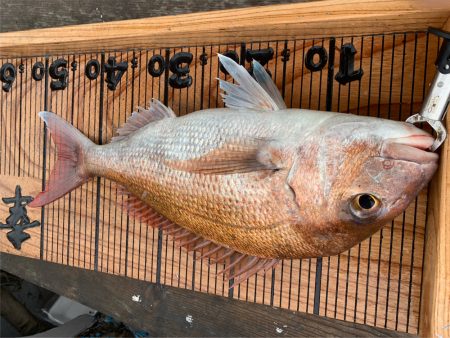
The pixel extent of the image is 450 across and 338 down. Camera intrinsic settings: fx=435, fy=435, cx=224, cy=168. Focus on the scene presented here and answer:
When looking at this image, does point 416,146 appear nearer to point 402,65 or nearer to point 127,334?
point 402,65

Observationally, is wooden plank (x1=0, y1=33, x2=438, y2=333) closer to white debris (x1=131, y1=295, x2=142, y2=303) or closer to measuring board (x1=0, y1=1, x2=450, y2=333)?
measuring board (x1=0, y1=1, x2=450, y2=333)

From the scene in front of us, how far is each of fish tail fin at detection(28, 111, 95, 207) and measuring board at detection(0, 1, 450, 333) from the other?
0.45ft

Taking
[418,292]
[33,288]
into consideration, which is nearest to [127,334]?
[33,288]

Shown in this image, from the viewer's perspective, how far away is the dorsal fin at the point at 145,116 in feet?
5.29

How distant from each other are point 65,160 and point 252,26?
951mm

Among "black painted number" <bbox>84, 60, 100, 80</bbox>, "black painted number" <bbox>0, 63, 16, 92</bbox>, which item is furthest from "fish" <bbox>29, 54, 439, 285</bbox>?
"black painted number" <bbox>0, 63, 16, 92</bbox>

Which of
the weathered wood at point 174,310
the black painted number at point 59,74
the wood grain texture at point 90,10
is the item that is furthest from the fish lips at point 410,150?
the black painted number at point 59,74

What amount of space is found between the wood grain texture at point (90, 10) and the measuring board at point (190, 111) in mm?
314

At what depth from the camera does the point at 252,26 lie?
1430 millimetres

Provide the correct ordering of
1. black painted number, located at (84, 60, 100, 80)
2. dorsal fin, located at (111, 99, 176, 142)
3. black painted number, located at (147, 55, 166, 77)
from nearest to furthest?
dorsal fin, located at (111, 99, 176, 142), black painted number, located at (147, 55, 166, 77), black painted number, located at (84, 60, 100, 80)

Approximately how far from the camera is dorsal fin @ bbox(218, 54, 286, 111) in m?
1.37

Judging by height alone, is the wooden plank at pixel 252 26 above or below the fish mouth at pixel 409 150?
above

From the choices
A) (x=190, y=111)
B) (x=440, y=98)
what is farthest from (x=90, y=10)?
(x=440, y=98)

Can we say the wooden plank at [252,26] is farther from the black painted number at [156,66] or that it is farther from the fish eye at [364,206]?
the fish eye at [364,206]
